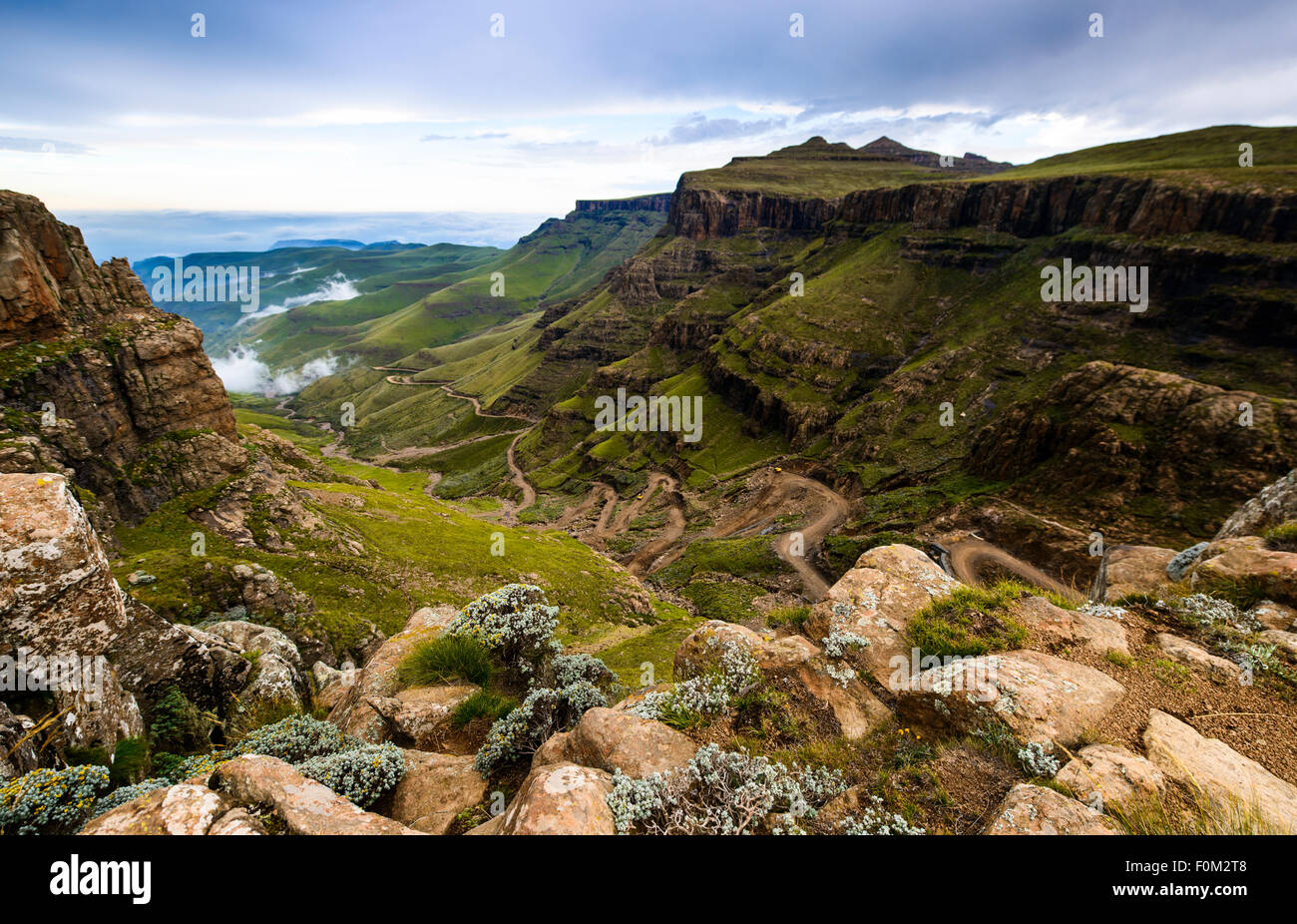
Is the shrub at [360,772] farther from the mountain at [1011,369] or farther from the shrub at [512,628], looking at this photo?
the mountain at [1011,369]

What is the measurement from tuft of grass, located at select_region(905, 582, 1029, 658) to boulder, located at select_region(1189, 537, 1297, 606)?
4.34 metres

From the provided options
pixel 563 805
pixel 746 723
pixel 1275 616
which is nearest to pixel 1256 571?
pixel 1275 616

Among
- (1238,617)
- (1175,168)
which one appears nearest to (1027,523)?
(1238,617)

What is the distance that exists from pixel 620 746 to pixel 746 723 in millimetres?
2197

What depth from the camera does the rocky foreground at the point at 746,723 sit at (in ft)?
19.5

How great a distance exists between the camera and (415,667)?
1249 centimetres

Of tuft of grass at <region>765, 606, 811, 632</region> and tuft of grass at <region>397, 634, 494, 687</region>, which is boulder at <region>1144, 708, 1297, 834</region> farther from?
tuft of grass at <region>397, 634, 494, 687</region>

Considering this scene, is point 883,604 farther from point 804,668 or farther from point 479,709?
point 479,709

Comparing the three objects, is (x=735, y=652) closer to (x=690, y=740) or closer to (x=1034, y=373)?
(x=690, y=740)

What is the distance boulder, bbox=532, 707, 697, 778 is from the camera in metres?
7.37

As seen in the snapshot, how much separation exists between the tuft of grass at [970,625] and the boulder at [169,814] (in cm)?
1084

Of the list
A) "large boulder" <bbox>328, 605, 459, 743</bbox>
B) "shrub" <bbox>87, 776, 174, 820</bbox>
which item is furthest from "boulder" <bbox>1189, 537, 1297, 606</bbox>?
"shrub" <bbox>87, 776, 174, 820</bbox>

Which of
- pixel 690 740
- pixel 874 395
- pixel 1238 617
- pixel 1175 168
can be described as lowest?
pixel 690 740

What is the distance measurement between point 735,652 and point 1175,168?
14974 centimetres
